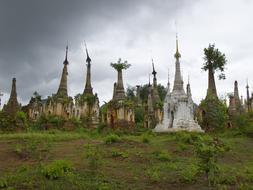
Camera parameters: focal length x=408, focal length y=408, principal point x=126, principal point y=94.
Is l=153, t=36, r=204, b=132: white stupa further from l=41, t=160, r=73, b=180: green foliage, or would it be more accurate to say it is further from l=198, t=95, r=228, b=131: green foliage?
l=41, t=160, r=73, b=180: green foliage

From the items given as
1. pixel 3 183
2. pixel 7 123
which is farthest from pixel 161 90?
pixel 3 183

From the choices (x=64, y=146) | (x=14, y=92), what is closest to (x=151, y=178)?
(x=64, y=146)

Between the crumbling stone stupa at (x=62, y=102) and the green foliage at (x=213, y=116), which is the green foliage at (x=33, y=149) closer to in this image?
the crumbling stone stupa at (x=62, y=102)

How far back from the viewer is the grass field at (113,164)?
49.8 ft

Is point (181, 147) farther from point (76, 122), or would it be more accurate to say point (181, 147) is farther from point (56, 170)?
point (76, 122)

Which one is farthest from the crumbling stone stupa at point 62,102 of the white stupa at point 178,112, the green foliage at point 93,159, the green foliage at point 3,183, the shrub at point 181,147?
the green foliage at point 3,183

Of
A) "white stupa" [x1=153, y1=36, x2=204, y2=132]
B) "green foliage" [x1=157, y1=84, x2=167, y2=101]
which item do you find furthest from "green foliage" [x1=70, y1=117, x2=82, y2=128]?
"green foliage" [x1=157, y1=84, x2=167, y2=101]

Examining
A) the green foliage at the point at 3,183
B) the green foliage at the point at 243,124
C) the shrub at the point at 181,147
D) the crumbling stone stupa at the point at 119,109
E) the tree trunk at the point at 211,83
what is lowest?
the green foliage at the point at 3,183

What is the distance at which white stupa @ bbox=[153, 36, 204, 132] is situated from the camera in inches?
1238

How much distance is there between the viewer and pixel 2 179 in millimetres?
14938

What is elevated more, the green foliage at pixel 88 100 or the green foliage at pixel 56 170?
the green foliage at pixel 88 100

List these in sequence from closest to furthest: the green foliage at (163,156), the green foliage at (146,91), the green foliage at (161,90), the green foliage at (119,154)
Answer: the green foliage at (163,156), the green foliage at (119,154), the green foliage at (161,90), the green foliage at (146,91)

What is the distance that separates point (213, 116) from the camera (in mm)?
32531

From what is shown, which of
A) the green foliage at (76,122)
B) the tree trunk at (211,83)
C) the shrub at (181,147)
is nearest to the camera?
the shrub at (181,147)
